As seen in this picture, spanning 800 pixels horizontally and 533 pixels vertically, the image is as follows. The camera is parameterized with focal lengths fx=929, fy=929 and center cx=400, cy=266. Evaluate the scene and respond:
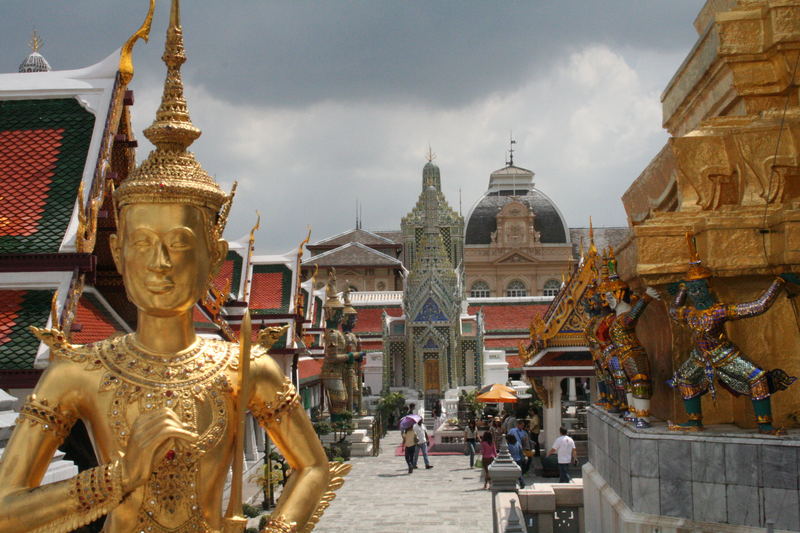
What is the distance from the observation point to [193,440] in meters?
3.96

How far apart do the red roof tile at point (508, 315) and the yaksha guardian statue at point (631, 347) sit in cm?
3560

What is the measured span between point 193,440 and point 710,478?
13.7ft

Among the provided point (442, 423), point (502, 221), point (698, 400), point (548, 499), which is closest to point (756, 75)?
point (698, 400)

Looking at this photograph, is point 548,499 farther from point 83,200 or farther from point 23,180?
point 23,180

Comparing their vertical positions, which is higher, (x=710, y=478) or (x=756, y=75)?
(x=756, y=75)

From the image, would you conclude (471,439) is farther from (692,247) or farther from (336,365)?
(692,247)

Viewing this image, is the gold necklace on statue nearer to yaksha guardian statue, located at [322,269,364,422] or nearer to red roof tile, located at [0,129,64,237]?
red roof tile, located at [0,129,64,237]

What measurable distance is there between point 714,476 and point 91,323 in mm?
6696

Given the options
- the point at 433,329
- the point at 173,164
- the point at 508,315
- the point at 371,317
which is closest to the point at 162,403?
the point at 173,164

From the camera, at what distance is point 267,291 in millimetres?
26922

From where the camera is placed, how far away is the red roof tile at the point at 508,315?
44031 millimetres

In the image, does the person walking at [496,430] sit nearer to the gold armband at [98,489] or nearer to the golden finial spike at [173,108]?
the golden finial spike at [173,108]

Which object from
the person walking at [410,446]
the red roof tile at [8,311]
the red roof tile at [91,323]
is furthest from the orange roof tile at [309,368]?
the red roof tile at [8,311]

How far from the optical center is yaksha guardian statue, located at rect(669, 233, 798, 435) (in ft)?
21.7
